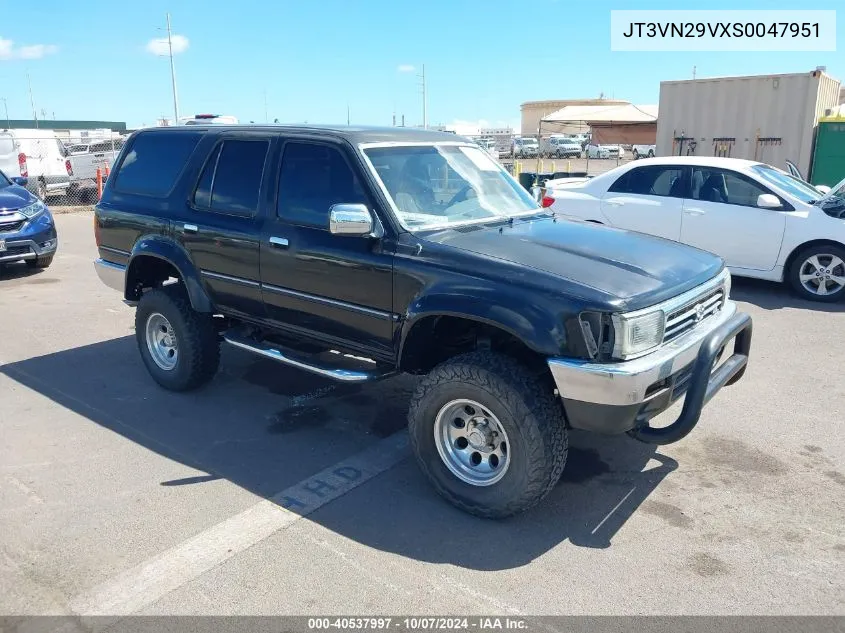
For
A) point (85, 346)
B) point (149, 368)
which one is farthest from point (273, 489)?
point (85, 346)

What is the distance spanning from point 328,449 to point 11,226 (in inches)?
291

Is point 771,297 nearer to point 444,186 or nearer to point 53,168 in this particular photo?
point 444,186

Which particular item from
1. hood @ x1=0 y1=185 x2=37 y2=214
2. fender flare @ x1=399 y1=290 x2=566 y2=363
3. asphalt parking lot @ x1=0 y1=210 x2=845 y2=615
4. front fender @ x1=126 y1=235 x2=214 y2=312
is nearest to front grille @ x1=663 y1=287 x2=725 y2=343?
fender flare @ x1=399 y1=290 x2=566 y2=363

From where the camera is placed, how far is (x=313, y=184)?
176 inches

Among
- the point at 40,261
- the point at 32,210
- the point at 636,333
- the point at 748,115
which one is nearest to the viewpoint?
the point at 636,333

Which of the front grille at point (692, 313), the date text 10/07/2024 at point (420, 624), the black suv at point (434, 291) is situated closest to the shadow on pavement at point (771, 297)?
the front grille at point (692, 313)

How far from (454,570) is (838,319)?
243 inches

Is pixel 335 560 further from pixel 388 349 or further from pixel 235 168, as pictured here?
pixel 235 168

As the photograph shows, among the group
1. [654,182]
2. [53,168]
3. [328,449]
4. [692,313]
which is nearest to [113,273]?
[328,449]

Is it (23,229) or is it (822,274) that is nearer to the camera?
(822,274)

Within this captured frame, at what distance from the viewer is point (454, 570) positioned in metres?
3.29

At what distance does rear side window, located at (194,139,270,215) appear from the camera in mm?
4797

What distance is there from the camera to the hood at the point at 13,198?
378 inches

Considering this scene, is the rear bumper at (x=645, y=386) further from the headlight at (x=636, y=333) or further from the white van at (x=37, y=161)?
the white van at (x=37, y=161)
